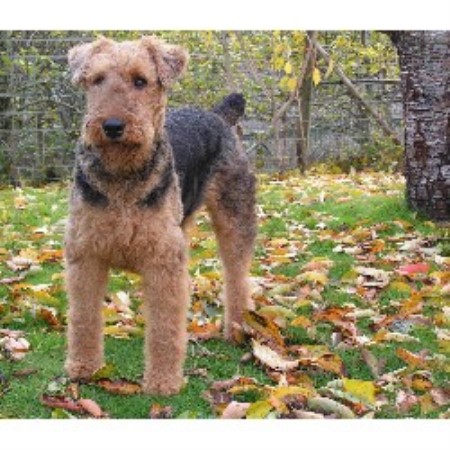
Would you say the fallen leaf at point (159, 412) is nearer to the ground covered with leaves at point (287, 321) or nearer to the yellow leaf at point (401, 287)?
the ground covered with leaves at point (287, 321)

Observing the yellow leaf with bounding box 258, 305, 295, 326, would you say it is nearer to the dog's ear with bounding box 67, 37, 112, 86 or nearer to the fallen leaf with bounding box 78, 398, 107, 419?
the fallen leaf with bounding box 78, 398, 107, 419

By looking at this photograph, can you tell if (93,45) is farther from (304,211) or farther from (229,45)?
(304,211)

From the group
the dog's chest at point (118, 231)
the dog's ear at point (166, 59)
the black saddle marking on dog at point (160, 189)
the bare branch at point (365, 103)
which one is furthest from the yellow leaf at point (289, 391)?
the bare branch at point (365, 103)

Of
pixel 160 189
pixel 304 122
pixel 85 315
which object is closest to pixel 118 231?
pixel 160 189

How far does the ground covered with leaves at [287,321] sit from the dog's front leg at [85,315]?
61mm

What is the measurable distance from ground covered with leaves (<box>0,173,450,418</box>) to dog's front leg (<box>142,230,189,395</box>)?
63mm

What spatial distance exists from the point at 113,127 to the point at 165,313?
62 cm

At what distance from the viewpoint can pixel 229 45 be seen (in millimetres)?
3916

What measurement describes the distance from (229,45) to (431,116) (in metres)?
1.05

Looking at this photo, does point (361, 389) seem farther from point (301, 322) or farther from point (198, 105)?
point (198, 105)

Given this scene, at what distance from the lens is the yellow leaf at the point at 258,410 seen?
2311mm

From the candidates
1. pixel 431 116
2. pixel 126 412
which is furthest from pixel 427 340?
pixel 431 116

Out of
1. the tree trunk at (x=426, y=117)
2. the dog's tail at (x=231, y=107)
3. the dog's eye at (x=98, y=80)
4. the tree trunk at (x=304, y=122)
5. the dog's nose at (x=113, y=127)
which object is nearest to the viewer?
the dog's nose at (x=113, y=127)

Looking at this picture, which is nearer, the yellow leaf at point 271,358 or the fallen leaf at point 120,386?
the fallen leaf at point 120,386
